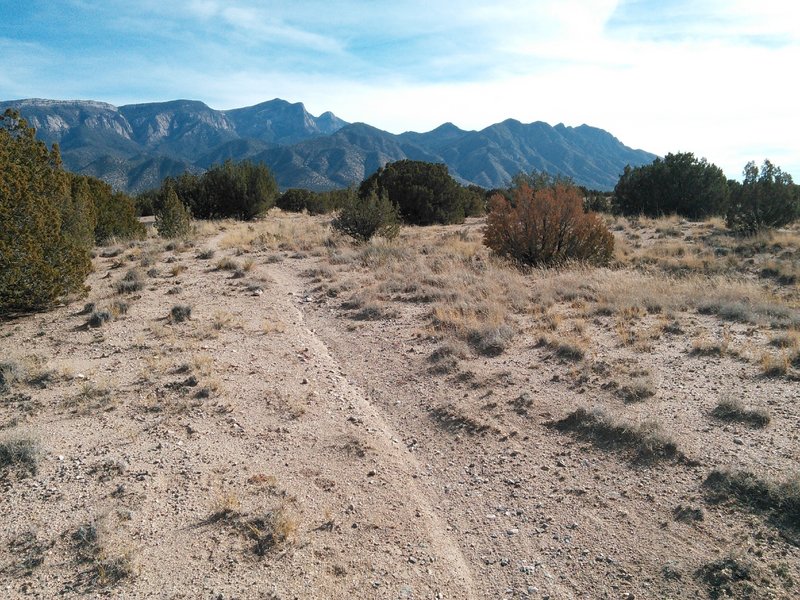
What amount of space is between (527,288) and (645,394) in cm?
534

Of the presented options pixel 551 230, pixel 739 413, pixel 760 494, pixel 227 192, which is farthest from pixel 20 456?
pixel 227 192

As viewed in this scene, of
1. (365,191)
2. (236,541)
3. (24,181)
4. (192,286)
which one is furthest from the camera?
(365,191)

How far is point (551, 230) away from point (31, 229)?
462 inches

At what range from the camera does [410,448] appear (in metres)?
5.38

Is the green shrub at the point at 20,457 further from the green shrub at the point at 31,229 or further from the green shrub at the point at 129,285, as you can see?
the green shrub at the point at 129,285

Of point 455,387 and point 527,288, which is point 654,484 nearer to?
point 455,387

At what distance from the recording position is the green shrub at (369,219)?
→ 1941cm

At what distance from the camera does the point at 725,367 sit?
6.60 m

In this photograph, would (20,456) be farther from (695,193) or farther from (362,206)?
(695,193)

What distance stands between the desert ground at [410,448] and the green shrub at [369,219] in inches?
368

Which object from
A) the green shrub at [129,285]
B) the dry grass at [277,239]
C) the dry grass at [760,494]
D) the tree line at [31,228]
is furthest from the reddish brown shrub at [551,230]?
the tree line at [31,228]

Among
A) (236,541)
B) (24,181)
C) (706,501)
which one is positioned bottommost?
(236,541)

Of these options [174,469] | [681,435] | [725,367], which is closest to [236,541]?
[174,469]

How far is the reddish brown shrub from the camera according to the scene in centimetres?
1367
